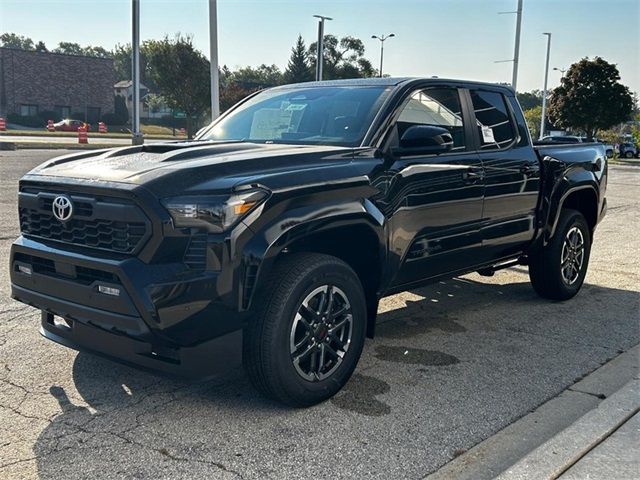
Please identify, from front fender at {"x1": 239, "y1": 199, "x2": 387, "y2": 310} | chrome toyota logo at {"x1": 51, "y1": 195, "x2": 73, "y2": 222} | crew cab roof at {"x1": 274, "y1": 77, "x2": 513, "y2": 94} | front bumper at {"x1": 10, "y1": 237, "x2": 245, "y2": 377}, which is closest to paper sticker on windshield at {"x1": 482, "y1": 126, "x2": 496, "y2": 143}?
crew cab roof at {"x1": 274, "y1": 77, "x2": 513, "y2": 94}

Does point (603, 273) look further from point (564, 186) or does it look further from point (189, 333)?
point (189, 333)

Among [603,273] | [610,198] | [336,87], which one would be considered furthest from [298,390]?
[610,198]

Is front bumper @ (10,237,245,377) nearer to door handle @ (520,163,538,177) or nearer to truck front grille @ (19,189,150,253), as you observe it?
truck front grille @ (19,189,150,253)

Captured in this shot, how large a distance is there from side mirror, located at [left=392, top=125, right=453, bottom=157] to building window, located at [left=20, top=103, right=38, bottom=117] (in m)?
61.3

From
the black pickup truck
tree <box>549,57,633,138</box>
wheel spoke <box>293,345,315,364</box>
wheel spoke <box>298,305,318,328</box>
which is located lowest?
wheel spoke <box>293,345,315,364</box>

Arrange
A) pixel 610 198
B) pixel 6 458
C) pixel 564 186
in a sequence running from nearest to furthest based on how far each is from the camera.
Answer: pixel 6 458 → pixel 564 186 → pixel 610 198

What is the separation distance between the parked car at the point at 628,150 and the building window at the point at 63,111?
48.1 metres

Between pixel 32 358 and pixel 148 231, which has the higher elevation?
pixel 148 231

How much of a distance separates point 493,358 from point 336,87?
88.6 inches

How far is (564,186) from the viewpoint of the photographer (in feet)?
19.1

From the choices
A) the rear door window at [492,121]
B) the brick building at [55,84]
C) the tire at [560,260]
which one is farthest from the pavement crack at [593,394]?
the brick building at [55,84]

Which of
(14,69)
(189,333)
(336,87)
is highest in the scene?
(14,69)

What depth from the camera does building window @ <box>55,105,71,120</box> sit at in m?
59.8

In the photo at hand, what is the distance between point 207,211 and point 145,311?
0.55m
